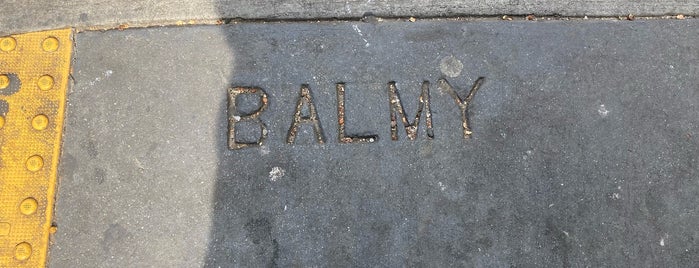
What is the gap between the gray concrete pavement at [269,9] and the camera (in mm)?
2479

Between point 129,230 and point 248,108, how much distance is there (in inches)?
31.6

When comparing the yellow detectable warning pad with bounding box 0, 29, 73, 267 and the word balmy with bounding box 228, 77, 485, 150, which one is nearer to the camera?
the yellow detectable warning pad with bounding box 0, 29, 73, 267

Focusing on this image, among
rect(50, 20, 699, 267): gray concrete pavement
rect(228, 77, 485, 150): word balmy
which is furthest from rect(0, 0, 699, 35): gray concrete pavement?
rect(228, 77, 485, 150): word balmy

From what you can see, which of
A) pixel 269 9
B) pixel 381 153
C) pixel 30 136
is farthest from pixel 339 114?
pixel 30 136

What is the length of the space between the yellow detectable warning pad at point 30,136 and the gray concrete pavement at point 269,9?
0.37 ft

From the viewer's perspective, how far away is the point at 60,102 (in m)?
2.39

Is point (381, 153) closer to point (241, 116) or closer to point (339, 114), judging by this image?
point (339, 114)

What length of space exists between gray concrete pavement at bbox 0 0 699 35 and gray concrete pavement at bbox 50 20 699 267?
78 millimetres

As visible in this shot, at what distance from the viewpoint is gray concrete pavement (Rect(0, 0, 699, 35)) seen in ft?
8.13

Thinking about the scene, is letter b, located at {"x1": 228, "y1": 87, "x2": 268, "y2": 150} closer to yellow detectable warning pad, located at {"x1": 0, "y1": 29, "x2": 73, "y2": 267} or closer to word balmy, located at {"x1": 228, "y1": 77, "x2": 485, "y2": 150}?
word balmy, located at {"x1": 228, "y1": 77, "x2": 485, "y2": 150}

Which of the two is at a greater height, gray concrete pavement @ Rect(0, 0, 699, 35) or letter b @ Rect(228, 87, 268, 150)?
gray concrete pavement @ Rect(0, 0, 699, 35)

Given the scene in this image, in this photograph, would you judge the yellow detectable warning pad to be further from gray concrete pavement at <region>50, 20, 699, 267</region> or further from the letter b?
the letter b

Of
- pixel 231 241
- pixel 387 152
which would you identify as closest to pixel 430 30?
pixel 387 152

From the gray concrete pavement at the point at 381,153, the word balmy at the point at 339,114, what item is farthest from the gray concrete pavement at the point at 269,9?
the word balmy at the point at 339,114
